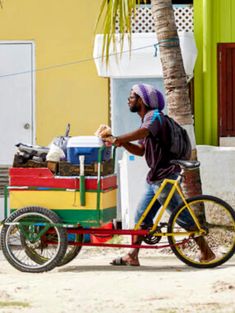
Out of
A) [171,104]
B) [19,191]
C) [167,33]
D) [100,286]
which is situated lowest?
[100,286]

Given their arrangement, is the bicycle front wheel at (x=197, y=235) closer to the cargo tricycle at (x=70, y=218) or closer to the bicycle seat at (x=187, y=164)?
the cargo tricycle at (x=70, y=218)

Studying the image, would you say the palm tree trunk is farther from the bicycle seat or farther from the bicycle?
the bicycle seat

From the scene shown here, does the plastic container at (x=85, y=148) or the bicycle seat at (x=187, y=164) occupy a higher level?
the plastic container at (x=85, y=148)

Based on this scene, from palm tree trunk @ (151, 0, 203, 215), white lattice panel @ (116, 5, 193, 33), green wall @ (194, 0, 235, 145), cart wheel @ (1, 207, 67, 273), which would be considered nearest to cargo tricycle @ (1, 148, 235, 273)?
cart wheel @ (1, 207, 67, 273)

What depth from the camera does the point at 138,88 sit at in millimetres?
9672

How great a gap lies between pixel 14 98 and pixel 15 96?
0.10ft

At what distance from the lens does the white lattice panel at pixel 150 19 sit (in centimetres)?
1430

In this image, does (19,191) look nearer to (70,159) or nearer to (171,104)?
(70,159)

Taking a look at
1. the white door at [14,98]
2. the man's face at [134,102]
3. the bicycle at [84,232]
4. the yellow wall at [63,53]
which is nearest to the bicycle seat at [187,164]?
the bicycle at [84,232]

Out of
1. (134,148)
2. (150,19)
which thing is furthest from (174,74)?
(150,19)

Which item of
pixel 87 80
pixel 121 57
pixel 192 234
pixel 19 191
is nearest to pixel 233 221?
pixel 192 234

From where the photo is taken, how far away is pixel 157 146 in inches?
374

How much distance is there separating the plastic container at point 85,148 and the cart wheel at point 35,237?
0.53m

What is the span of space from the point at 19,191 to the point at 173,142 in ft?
4.65
